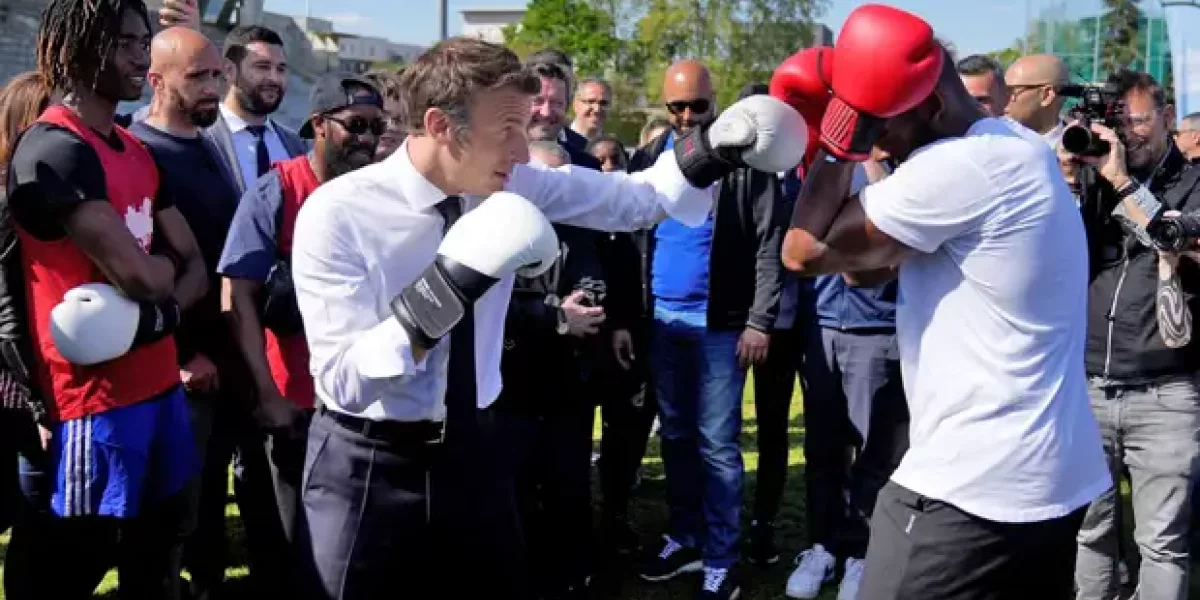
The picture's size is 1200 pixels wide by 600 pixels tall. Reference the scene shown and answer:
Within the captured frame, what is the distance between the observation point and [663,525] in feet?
18.5

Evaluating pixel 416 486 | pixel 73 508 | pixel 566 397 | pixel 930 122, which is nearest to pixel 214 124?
pixel 566 397

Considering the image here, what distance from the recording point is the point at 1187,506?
3.90 metres

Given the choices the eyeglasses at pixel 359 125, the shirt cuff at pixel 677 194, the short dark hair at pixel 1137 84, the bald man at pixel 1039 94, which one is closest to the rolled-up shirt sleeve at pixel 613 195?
the shirt cuff at pixel 677 194

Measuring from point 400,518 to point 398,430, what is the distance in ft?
0.66

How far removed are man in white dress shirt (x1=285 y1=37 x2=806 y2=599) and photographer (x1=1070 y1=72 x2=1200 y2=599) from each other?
204 centimetres

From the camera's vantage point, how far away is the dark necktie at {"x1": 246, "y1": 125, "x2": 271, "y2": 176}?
4.75 metres

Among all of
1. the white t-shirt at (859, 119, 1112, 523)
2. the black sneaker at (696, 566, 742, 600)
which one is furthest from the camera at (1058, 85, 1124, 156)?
the black sneaker at (696, 566, 742, 600)

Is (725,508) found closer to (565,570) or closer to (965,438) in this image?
(565,570)

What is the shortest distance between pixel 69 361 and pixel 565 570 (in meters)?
2.33

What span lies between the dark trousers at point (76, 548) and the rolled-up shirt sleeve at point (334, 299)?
83 cm

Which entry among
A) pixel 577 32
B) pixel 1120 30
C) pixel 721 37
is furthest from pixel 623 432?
pixel 1120 30

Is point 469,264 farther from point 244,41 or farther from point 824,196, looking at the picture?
point 244,41

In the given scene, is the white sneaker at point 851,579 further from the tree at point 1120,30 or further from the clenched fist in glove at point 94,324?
the tree at point 1120,30

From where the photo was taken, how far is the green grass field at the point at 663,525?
4.74m
